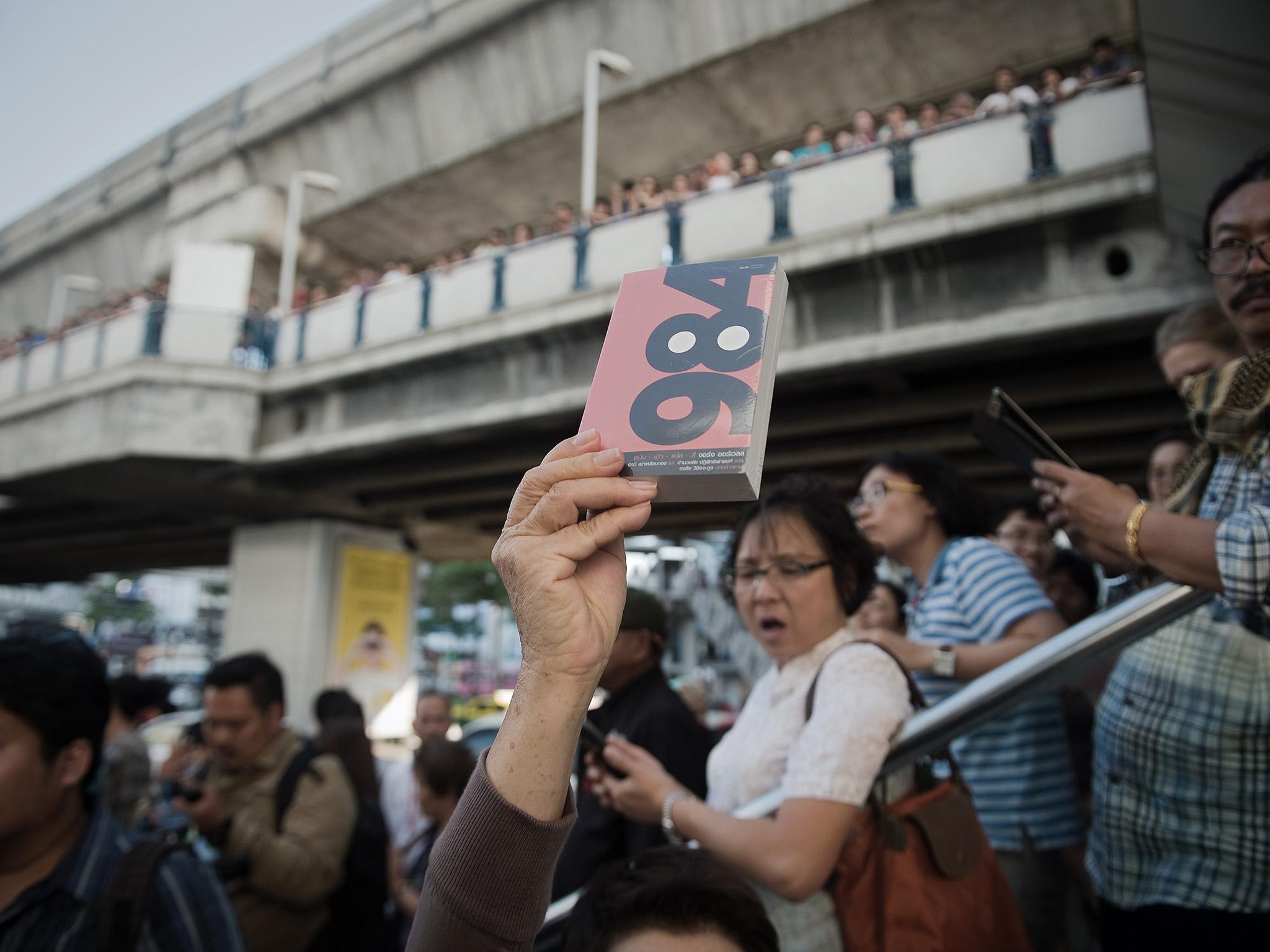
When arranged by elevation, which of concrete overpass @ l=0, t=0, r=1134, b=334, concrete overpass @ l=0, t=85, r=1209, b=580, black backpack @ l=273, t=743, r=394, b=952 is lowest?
black backpack @ l=273, t=743, r=394, b=952

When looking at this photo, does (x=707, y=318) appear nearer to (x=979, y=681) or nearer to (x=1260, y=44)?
(x=979, y=681)

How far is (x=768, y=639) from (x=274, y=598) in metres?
13.3

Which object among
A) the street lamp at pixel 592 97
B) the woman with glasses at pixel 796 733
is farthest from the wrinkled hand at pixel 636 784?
the street lamp at pixel 592 97

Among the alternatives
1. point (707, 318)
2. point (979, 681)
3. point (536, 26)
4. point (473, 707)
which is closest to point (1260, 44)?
point (979, 681)

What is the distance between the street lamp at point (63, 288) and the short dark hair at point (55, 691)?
18978mm

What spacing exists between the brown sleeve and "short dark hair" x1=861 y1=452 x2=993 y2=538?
2.13 meters

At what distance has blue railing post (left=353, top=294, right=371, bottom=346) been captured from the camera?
10961 mm

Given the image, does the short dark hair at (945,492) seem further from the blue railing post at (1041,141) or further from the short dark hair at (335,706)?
the blue railing post at (1041,141)

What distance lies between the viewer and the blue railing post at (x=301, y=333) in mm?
11453

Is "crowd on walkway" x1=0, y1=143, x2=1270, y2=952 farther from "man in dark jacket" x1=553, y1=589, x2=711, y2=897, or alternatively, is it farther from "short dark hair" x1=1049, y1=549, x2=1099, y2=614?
"short dark hair" x1=1049, y1=549, x2=1099, y2=614

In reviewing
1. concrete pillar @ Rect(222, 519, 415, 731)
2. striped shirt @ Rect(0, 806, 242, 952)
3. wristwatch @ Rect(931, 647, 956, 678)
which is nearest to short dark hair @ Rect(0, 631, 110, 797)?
striped shirt @ Rect(0, 806, 242, 952)

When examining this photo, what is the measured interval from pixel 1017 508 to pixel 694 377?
2.77 m

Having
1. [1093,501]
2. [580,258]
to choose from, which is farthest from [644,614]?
[580,258]

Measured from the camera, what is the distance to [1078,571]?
3.62 m
